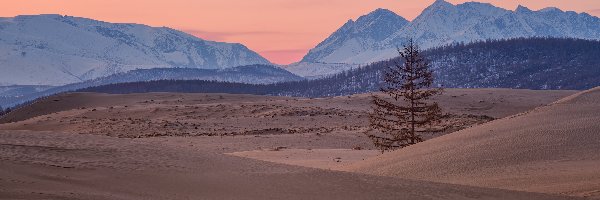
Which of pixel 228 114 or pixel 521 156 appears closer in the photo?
pixel 521 156

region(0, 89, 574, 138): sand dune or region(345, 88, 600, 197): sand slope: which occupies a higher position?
region(345, 88, 600, 197): sand slope

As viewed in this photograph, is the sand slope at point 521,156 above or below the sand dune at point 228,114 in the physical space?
above

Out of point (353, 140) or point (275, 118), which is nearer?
point (353, 140)

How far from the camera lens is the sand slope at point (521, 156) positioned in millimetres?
10984

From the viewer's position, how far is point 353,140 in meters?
36.7

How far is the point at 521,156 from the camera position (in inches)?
493

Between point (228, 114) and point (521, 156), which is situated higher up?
point (521, 156)

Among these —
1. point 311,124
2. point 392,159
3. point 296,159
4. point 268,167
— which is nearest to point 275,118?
point 311,124

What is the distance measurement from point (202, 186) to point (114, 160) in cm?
152

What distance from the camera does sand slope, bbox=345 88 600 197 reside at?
10984 millimetres

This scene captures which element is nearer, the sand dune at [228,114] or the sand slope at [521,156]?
the sand slope at [521,156]

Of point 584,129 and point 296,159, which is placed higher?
point 584,129

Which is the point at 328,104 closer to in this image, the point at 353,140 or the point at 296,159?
the point at 353,140

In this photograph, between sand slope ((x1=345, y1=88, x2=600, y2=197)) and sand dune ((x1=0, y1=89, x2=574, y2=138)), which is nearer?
sand slope ((x1=345, y1=88, x2=600, y2=197))
